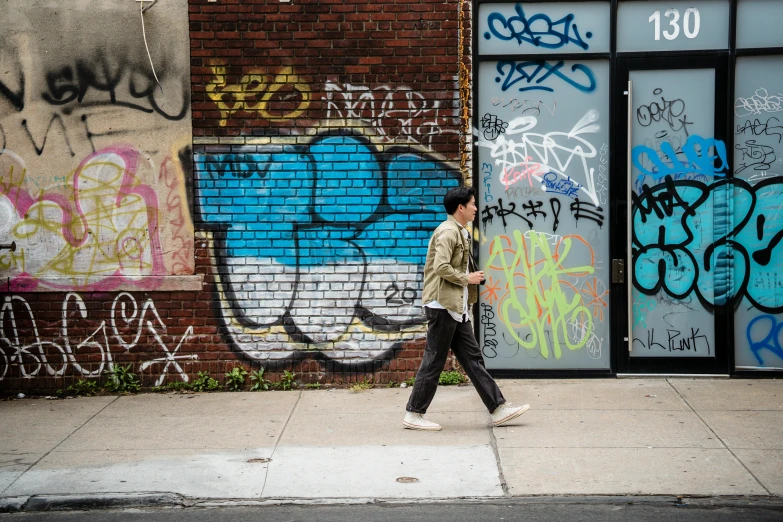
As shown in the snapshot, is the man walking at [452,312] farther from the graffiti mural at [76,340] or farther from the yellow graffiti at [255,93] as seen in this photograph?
the graffiti mural at [76,340]

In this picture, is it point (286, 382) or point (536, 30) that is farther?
point (286, 382)

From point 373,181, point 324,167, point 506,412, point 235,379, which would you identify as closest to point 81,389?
point 235,379

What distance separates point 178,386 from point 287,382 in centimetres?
99

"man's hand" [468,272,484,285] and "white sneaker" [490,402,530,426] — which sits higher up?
"man's hand" [468,272,484,285]

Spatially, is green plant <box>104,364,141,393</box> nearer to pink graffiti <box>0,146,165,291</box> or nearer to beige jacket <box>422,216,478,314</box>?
pink graffiti <box>0,146,165,291</box>

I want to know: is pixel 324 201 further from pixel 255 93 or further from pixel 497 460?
pixel 497 460

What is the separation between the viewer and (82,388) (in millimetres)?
8039

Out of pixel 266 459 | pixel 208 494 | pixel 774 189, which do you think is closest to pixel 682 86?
pixel 774 189

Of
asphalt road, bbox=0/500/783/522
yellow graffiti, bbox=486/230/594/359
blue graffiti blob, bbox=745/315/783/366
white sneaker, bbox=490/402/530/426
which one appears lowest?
asphalt road, bbox=0/500/783/522

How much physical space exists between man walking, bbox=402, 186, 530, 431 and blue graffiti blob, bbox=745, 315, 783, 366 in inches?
105

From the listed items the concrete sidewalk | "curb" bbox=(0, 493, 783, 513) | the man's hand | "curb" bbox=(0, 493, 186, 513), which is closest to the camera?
"curb" bbox=(0, 493, 783, 513)

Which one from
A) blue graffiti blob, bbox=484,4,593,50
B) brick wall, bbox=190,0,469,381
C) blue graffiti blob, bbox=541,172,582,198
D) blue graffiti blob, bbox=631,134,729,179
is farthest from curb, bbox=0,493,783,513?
blue graffiti blob, bbox=484,4,593,50

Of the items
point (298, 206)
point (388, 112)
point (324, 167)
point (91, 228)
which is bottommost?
point (91, 228)

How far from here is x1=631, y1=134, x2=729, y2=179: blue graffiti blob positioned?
26.0 feet
